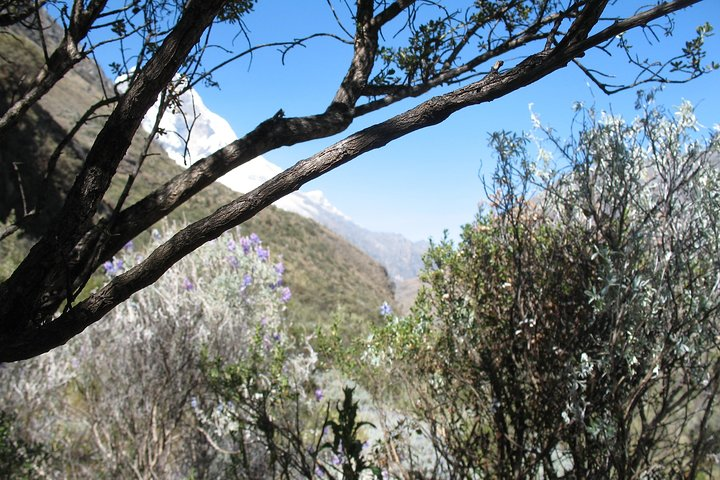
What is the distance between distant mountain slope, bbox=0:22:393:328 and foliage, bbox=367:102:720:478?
9.95 m

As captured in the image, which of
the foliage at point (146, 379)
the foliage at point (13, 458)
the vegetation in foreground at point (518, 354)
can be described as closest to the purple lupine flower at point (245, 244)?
the foliage at point (146, 379)

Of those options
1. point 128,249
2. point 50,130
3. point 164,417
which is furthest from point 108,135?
point 50,130

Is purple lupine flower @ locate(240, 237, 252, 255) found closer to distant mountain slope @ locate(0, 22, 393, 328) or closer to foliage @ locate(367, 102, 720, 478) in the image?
foliage @ locate(367, 102, 720, 478)

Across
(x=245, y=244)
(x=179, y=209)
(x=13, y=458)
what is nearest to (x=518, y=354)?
(x=13, y=458)

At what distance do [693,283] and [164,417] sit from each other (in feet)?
12.6

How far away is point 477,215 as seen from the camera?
3.65 meters

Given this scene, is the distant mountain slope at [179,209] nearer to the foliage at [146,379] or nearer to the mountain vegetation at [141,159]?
the foliage at [146,379]

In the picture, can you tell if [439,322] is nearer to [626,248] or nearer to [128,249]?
[626,248]

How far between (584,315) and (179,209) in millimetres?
25633

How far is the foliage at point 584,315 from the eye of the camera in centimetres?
235

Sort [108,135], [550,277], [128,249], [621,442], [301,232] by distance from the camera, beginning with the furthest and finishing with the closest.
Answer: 1. [301,232]
2. [128,249]
3. [550,277]
4. [621,442]
5. [108,135]

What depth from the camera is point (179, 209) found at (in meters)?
26.0

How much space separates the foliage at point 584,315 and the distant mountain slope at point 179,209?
32.6ft

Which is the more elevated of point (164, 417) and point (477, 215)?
point (477, 215)
